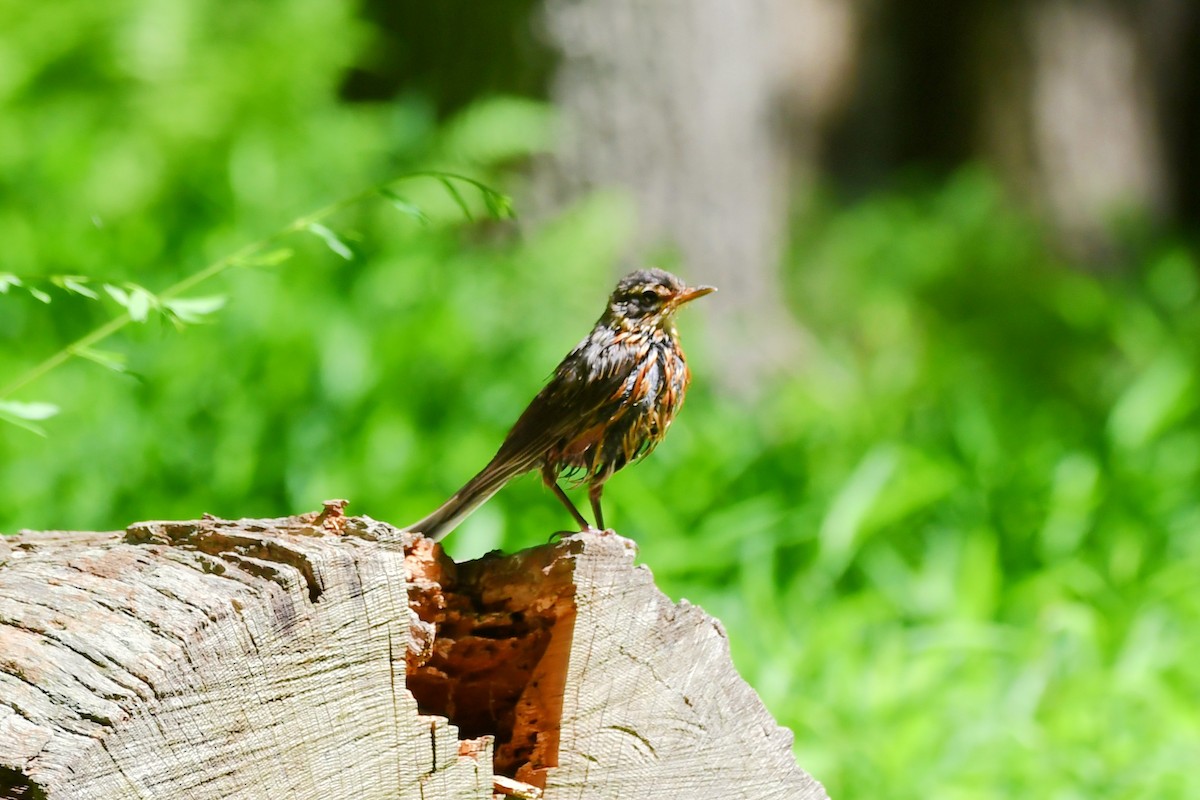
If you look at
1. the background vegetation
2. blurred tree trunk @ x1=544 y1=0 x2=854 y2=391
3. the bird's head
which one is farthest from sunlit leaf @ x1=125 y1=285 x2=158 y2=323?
blurred tree trunk @ x1=544 y1=0 x2=854 y2=391

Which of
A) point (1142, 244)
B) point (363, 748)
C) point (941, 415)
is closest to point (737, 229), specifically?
point (941, 415)

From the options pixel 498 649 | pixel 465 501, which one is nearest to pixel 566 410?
pixel 465 501

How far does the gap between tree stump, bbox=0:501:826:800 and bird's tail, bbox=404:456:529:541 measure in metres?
0.51

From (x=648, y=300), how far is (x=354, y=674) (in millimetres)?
1408

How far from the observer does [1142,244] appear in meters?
11.5

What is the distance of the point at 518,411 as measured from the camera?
19.1ft

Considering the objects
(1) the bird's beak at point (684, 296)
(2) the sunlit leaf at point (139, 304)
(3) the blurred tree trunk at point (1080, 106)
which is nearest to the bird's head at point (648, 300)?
(1) the bird's beak at point (684, 296)

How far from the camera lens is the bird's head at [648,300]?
3.16 m

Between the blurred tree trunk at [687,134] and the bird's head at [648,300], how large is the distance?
4.40 m

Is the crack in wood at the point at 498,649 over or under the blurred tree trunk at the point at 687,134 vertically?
under

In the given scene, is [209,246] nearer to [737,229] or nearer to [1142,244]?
[737,229]

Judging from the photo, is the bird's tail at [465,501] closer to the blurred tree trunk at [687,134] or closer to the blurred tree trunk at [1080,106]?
the blurred tree trunk at [687,134]

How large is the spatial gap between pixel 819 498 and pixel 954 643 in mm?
1103

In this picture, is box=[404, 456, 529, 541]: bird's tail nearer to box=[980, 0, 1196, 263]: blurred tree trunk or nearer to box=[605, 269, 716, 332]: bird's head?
box=[605, 269, 716, 332]: bird's head
